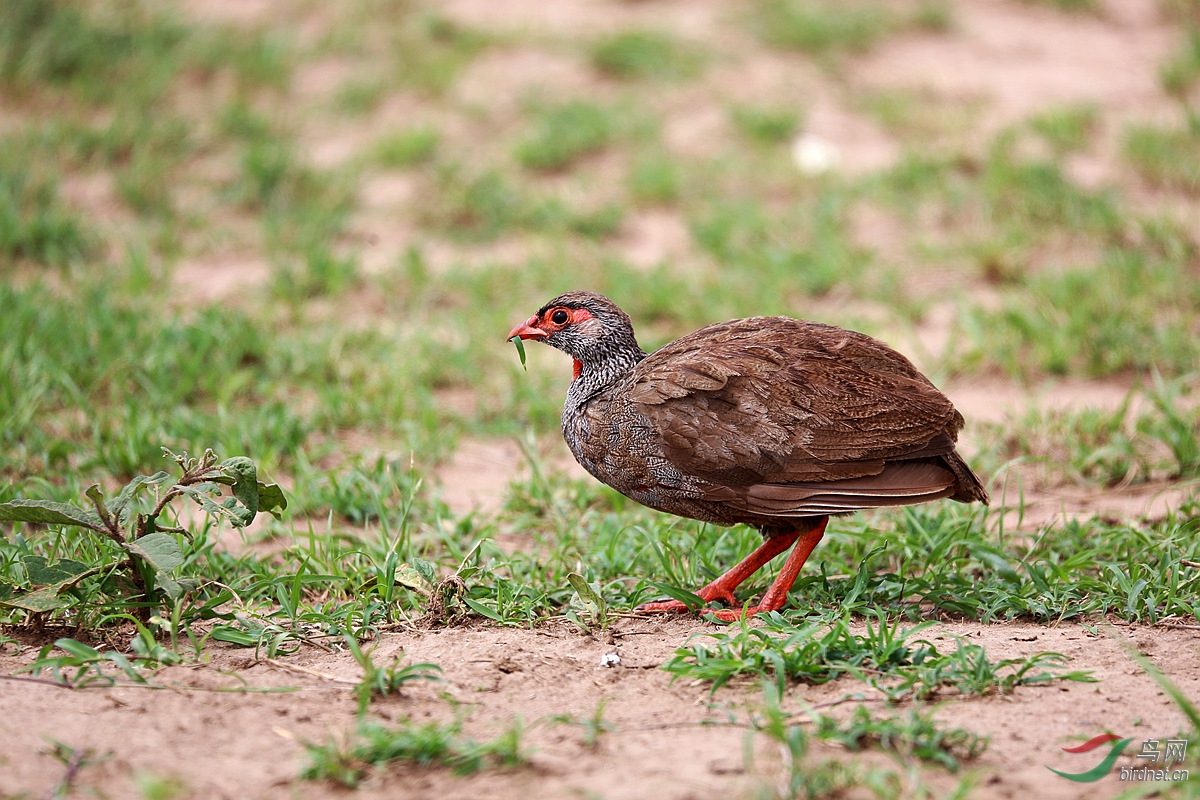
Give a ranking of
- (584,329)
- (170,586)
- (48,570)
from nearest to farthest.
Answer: (170,586) < (48,570) < (584,329)

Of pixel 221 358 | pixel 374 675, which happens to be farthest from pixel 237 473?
pixel 221 358

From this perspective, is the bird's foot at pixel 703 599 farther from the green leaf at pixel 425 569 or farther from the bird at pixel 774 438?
the green leaf at pixel 425 569

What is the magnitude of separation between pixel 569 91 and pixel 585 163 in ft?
3.20

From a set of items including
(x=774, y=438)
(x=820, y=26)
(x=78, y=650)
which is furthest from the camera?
(x=820, y=26)

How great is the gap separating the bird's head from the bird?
213 millimetres

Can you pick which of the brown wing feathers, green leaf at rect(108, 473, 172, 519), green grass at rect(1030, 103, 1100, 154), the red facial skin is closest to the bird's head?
the red facial skin

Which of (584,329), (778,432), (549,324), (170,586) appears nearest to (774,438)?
(778,432)

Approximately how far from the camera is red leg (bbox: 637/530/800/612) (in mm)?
3885

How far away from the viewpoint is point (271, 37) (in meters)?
9.45

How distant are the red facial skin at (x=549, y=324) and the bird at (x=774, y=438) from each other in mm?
343

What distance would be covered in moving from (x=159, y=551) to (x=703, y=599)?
1736 mm

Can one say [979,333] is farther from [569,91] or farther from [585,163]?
[569,91]

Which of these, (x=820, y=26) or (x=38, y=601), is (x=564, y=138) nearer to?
(x=820, y=26)

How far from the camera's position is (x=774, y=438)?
3.66 metres
